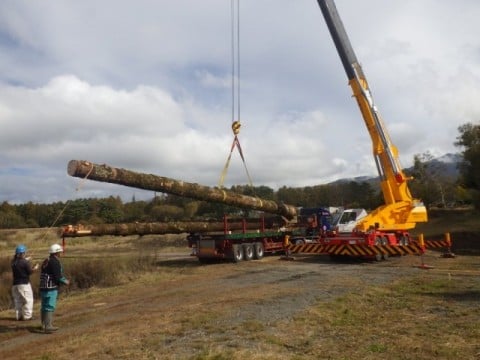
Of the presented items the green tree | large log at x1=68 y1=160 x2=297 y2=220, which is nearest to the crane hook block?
large log at x1=68 y1=160 x2=297 y2=220

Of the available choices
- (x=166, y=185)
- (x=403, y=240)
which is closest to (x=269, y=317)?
(x=166, y=185)

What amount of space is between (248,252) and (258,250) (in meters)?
0.83

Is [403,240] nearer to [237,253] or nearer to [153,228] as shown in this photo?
[237,253]

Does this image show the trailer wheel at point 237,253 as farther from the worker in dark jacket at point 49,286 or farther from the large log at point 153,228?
the worker in dark jacket at point 49,286

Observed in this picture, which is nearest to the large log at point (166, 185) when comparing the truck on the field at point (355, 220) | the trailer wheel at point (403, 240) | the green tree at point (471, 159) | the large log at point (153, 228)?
the truck on the field at point (355, 220)

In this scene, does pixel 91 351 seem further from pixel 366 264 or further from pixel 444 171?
pixel 444 171

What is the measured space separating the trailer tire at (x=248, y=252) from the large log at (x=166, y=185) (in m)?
1.73

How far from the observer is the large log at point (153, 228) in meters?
16.1

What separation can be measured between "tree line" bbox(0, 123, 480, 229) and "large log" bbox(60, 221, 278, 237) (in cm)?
163

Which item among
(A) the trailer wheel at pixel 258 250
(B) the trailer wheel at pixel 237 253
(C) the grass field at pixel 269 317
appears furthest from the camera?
(A) the trailer wheel at pixel 258 250

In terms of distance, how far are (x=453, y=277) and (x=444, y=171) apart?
51.1 m

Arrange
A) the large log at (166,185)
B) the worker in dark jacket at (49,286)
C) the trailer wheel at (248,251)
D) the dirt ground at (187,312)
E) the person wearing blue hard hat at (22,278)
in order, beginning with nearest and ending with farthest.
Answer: the dirt ground at (187,312) < the worker in dark jacket at (49,286) < the person wearing blue hard hat at (22,278) < the large log at (166,185) < the trailer wheel at (248,251)

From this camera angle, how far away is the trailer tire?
21531 mm

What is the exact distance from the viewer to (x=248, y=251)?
21.8 meters
